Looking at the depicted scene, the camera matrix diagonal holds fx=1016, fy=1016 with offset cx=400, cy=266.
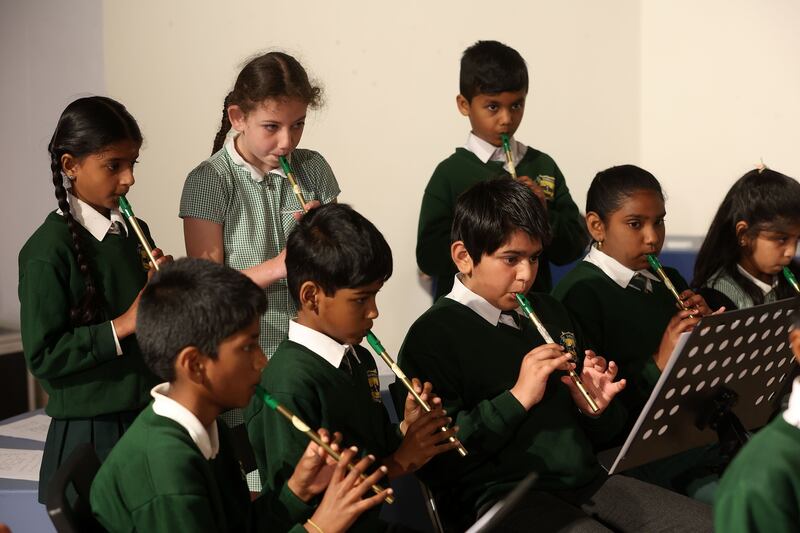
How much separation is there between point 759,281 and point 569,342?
2.31 ft

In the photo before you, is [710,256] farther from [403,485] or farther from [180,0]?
[180,0]

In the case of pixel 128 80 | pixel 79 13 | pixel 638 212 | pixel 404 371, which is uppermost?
pixel 79 13

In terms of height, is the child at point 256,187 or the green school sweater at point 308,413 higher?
the child at point 256,187

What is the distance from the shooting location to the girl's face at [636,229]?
224 cm

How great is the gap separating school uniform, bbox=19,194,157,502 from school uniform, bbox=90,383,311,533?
36 centimetres

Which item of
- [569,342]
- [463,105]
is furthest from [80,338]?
[463,105]

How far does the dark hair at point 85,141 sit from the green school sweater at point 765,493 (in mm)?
1078

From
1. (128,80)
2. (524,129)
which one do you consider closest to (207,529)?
(128,80)

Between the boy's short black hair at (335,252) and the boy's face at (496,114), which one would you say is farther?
the boy's face at (496,114)

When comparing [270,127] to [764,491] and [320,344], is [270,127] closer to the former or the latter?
[320,344]

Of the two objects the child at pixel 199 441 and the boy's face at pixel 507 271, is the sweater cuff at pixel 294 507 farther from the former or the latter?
the boy's face at pixel 507 271

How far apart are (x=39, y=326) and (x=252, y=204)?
549 mm

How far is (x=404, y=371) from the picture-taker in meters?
1.82

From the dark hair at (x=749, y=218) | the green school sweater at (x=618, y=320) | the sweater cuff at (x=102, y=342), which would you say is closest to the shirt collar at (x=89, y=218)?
the sweater cuff at (x=102, y=342)
